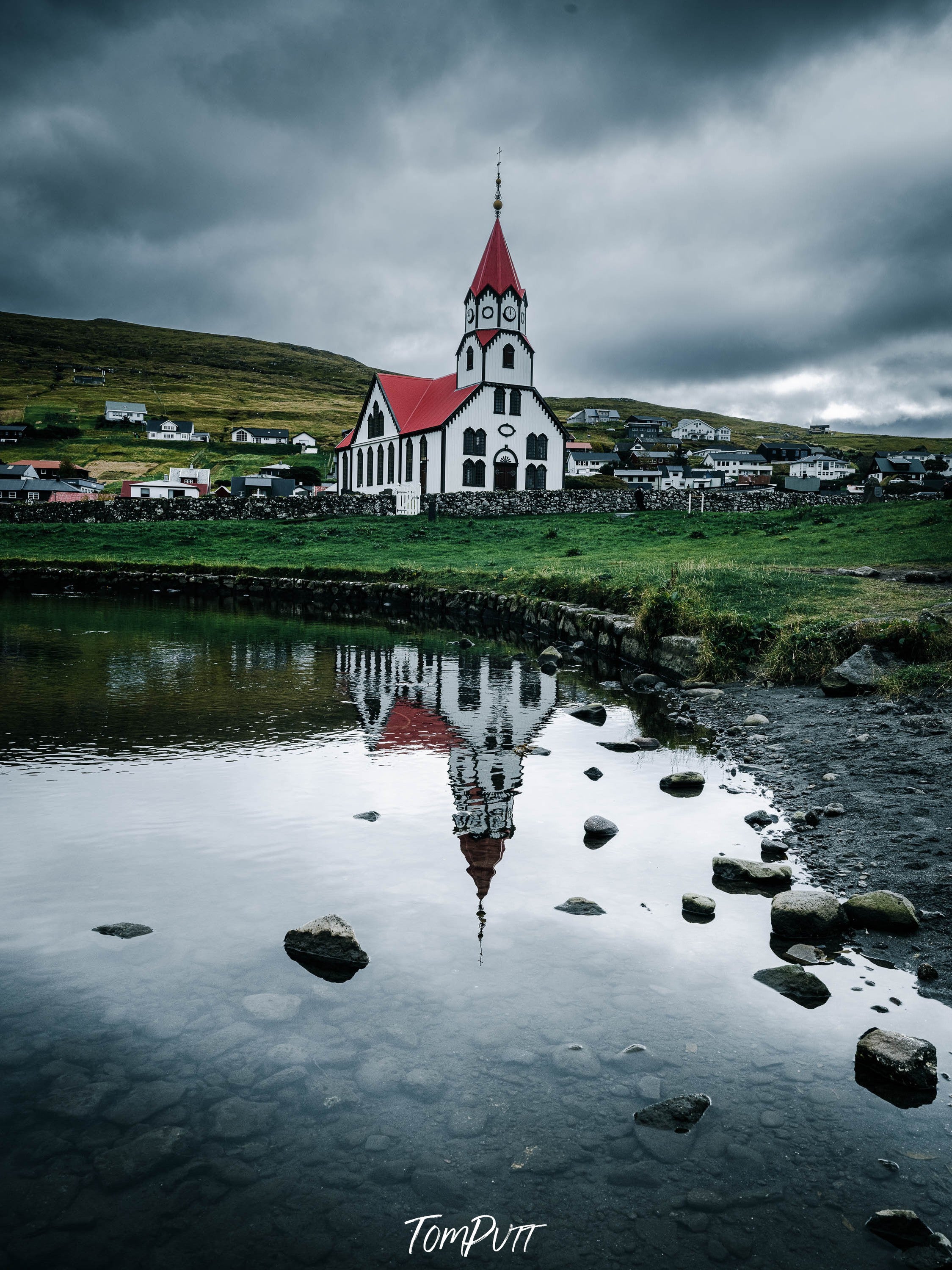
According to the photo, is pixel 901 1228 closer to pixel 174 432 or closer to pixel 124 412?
pixel 174 432

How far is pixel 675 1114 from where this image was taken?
4113 mm

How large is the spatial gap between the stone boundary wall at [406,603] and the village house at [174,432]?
460 ft

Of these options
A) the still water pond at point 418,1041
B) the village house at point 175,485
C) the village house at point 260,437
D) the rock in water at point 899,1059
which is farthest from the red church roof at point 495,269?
the village house at point 260,437

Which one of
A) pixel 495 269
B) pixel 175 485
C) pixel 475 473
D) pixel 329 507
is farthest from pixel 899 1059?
pixel 175 485

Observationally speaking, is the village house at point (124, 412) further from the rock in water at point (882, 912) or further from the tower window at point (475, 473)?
the rock in water at point (882, 912)

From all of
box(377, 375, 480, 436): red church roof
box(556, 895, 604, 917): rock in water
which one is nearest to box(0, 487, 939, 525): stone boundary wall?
box(377, 375, 480, 436): red church roof

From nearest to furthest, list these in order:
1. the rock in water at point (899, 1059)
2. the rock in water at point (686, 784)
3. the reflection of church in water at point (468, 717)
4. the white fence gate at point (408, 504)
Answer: the rock in water at point (899, 1059), the reflection of church in water at point (468, 717), the rock in water at point (686, 784), the white fence gate at point (408, 504)

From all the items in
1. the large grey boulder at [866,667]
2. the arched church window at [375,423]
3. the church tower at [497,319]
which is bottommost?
the large grey boulder at [866,667]

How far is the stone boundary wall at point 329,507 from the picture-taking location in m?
55.7

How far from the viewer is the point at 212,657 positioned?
18.5 meters

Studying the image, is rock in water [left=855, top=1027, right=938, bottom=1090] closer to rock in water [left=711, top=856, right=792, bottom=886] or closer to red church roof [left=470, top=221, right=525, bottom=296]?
rock in water [left=711, top=856, right=792, bottom=886]

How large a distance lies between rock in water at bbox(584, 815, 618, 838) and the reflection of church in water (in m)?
0.72

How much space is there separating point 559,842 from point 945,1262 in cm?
470

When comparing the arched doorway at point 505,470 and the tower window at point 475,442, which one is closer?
the tower window at point 475,442
